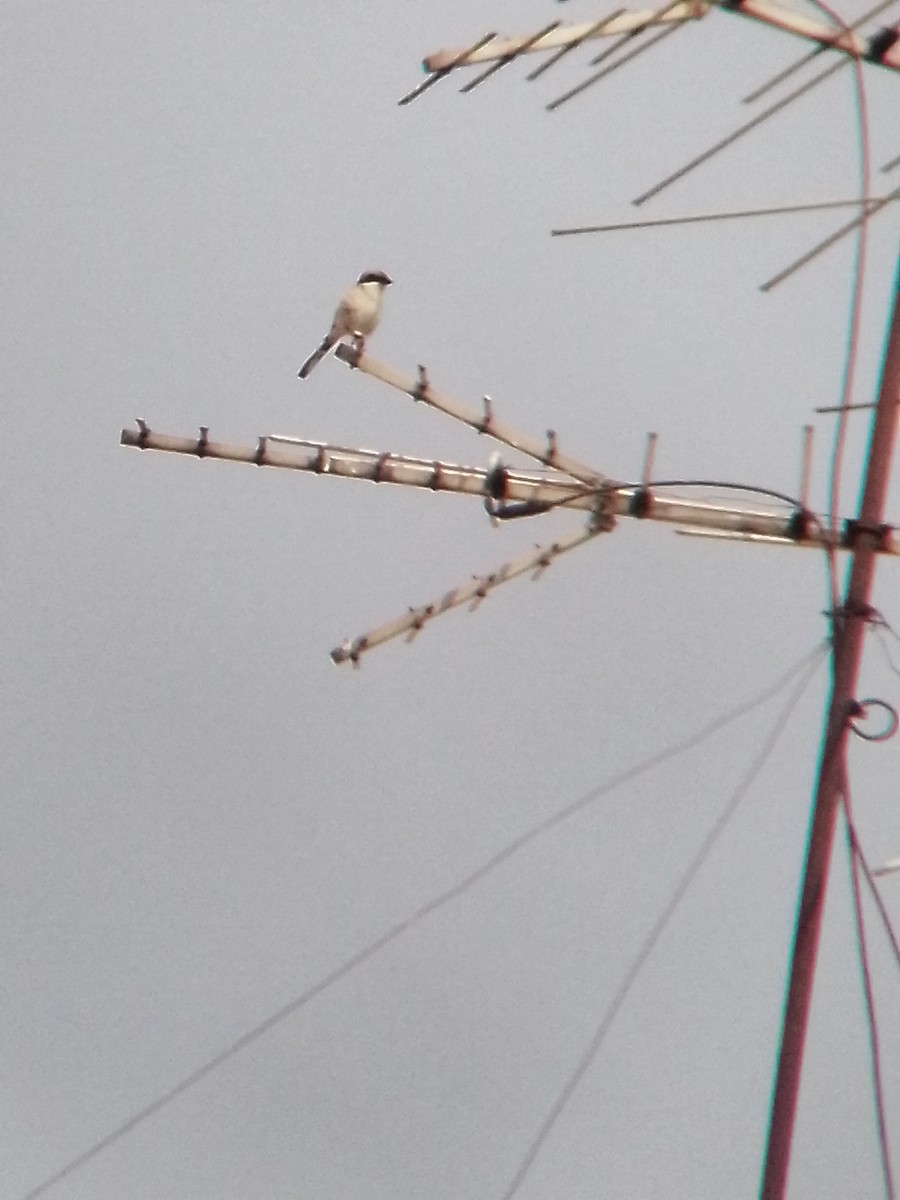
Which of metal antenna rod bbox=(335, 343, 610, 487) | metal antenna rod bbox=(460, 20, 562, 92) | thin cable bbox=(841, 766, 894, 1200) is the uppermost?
metal antenna rod bbox=(460, 20, 562, 92)

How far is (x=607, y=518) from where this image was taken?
278 inches

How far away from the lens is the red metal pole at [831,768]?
5.75m

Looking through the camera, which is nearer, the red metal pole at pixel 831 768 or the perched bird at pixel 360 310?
the red metal pole at pixel 831 768

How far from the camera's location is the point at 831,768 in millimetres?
5977

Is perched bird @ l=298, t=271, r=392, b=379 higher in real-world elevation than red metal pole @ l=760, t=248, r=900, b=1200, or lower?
higher

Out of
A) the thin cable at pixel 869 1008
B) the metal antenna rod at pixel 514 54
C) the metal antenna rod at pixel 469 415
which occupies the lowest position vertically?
the thin cable at pixel 869 1008

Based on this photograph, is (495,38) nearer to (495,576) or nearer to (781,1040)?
(495,576)

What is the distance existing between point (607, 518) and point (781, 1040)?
2281 mm

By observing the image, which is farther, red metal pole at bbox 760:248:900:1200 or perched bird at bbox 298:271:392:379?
perched bird at bbox 298:271:392:379

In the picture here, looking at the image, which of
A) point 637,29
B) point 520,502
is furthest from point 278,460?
point 637,29

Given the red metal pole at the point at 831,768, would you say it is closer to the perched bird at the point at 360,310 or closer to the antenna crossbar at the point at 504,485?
Answer: the antenna crossbar at the point at 504,485

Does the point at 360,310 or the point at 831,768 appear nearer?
the point at 831,768

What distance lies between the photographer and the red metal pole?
5.75m

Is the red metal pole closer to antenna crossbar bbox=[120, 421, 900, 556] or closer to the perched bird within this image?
antenna crossbar bbox=[120, 421, 900, 556]
